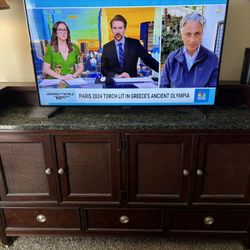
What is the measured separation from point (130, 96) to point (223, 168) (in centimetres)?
68

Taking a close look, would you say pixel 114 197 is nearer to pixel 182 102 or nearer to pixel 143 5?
pixel 182 102

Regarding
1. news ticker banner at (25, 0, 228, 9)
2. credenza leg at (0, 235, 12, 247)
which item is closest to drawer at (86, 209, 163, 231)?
credenza leg at (0, 235, 12, 247)

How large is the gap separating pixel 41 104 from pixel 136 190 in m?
0.78

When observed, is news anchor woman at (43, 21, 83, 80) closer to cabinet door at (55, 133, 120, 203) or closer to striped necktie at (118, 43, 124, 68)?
striped necktie at (118, 43, 124, 68)

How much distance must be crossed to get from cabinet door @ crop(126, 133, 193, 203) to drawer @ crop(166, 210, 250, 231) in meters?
0.13

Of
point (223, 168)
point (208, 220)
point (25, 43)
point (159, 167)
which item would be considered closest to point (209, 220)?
point (208, 220)

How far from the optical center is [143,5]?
1.21 meters

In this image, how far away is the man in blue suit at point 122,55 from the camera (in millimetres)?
1258

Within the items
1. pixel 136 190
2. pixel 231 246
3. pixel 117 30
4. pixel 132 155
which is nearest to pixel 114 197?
pixel 136 190

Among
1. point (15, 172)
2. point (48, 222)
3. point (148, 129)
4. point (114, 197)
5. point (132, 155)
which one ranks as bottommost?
point (48, 222)

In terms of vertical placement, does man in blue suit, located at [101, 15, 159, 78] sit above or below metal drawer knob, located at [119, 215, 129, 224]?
above

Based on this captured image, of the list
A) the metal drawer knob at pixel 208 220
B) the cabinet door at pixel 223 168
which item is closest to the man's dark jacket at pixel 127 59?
the cabinet door at pixel 223 168

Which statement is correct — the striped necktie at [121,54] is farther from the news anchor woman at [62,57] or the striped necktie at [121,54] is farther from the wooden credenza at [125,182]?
the wooden credenza at [125,182]

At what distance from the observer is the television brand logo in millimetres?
1346
